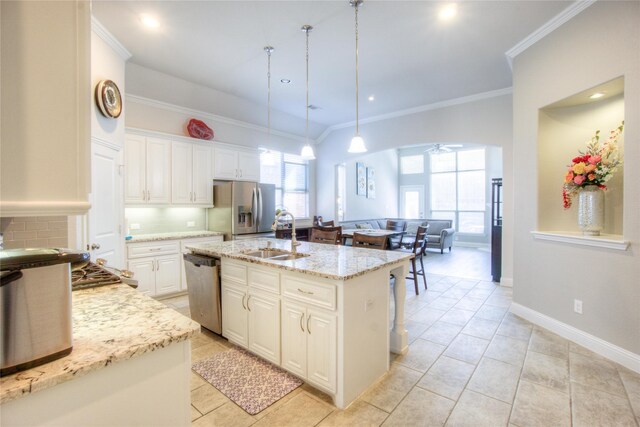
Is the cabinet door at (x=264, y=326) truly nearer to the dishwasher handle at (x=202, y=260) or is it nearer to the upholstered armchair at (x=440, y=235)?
the dishwasher handle at (x=202, y=260)

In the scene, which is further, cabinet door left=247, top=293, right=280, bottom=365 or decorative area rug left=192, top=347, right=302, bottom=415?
cabinet door left=247, top=293, right=280, bottom=365

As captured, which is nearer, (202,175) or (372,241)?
(372,241)

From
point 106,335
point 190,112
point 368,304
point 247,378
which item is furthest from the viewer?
point 190,112

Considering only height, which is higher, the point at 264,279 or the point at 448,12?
the point at 448,12

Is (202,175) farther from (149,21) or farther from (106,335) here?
(106,335)

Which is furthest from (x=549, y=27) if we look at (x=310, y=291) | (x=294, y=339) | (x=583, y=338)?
(x=294, y=339)

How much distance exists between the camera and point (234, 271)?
104 inches

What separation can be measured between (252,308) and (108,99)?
2.57 metres

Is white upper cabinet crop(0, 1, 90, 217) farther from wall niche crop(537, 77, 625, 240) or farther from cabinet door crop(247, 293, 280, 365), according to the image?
wall niche crop(537, 77, 625, 240)

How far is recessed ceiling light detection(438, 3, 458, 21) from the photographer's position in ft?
8.83

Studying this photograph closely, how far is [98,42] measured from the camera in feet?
9.57

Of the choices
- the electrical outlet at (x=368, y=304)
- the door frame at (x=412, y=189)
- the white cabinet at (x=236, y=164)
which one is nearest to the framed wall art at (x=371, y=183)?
the door frame at (x=412, y=189)

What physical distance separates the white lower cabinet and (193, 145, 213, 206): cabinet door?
9.97ft

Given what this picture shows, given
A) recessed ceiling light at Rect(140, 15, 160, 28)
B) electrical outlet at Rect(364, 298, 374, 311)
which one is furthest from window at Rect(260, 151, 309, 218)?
electrical outlet at Rect(364, 298, 374, 311)
